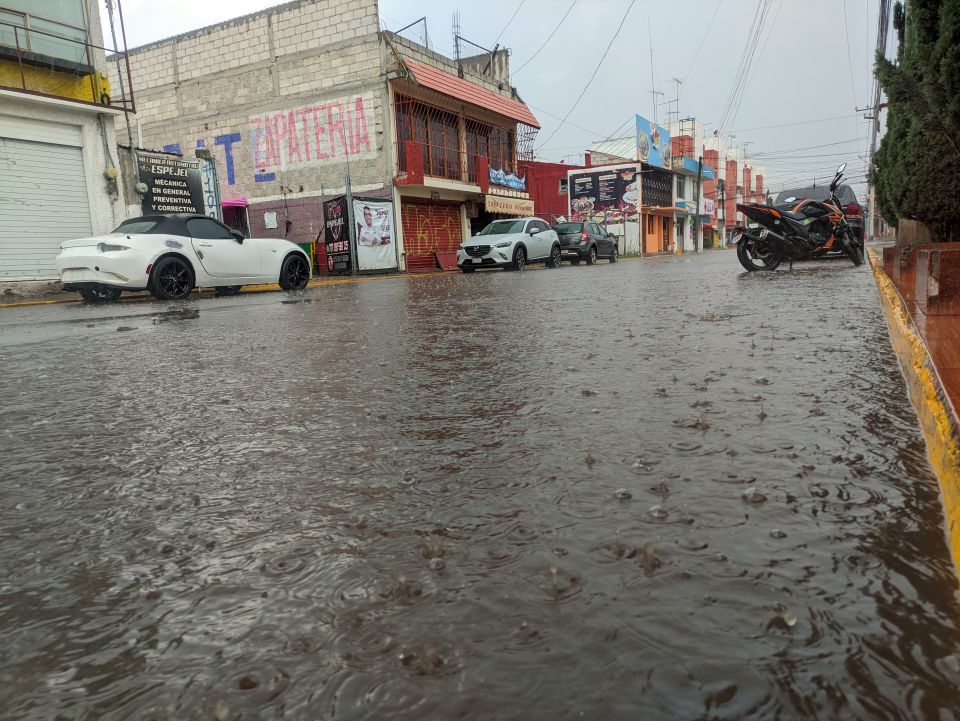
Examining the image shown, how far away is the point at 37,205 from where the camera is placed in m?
14.4

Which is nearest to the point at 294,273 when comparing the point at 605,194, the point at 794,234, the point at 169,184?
the point at 169,184

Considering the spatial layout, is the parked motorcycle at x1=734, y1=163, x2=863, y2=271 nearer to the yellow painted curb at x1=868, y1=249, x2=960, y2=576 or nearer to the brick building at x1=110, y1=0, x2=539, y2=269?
the yellow painted curb at x1=868, y1=249, x2=960, y2=576

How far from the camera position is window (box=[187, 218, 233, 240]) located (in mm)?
11383

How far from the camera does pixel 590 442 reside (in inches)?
95.5

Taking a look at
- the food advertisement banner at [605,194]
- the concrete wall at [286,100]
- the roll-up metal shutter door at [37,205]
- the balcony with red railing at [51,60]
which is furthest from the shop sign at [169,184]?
the food advertisement banner at [605,194]

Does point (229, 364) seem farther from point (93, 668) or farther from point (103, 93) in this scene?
point (103, 93)

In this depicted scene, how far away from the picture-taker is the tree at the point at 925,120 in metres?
4.93

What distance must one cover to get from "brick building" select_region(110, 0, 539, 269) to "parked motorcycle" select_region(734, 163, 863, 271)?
13328mm

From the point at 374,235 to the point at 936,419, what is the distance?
20.4 m

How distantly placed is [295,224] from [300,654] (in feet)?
79.9

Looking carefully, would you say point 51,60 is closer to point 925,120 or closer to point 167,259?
point 167,259

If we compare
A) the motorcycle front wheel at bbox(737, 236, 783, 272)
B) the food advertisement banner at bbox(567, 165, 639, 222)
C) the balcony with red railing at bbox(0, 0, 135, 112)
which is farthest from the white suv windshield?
the food advertisement banner at bbox(567, 165, 639, 222)

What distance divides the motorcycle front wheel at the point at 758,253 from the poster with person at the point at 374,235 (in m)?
12.0

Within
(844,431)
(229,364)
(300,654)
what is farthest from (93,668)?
(229,364)
